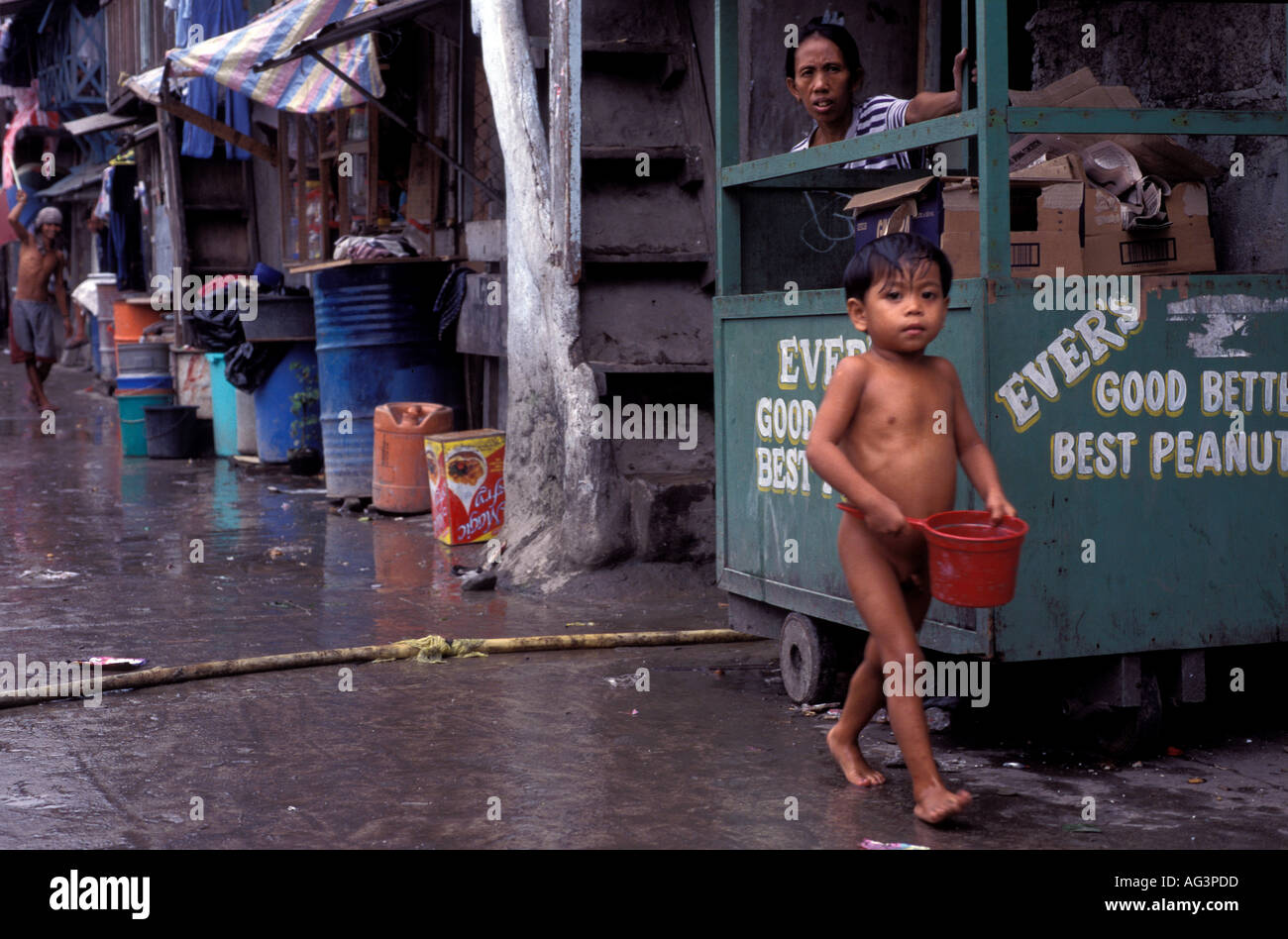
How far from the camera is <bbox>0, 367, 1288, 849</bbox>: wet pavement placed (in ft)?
11.2

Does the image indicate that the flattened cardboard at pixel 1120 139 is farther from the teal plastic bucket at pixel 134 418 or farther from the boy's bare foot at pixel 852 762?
the teal plastic bucket at pixel 134 418

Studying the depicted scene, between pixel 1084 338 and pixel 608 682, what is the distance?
1.97 meters

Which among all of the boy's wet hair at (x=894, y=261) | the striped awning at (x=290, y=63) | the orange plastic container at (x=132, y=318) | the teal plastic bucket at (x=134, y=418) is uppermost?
the striped awning at (x=290, y=63)

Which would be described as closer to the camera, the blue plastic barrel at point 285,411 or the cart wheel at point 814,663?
the cart wheel at point 814,663

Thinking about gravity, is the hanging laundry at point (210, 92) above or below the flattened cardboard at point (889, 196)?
above

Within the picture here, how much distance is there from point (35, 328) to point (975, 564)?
1416cm

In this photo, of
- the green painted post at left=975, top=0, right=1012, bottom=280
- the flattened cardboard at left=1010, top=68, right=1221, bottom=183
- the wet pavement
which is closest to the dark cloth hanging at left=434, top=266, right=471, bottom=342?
the wet pavement

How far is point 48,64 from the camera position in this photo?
2669 cm

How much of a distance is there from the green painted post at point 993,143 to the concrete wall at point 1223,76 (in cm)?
132

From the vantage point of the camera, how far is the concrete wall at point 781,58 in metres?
6.61

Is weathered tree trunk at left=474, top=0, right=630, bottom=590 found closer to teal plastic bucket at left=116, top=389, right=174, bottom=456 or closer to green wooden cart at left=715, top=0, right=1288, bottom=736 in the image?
green wooden cart at left=715, top=0, right=1288, bottom=736

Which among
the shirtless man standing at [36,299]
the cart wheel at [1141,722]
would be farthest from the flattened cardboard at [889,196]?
the shirtless man standing at [36,299]

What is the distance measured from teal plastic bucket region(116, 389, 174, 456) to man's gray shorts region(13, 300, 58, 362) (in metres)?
3.46

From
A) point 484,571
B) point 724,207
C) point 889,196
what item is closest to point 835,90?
point 724,207
